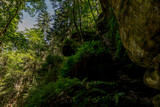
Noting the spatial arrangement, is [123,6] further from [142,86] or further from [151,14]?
[142,86]

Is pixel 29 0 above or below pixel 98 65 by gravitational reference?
above

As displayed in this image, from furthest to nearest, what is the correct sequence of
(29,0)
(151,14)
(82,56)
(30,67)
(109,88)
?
1. (30,67)
2. (29,0)
3. (82,56)
4. (109,88)
5. (151,14)

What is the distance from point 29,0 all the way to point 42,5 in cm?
108

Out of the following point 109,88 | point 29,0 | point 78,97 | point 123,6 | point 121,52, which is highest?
point 29,0

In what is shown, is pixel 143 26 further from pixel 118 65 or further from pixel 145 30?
pixel 118 65

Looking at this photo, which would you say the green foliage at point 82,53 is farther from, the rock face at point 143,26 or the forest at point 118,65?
the rock face at point 143,26

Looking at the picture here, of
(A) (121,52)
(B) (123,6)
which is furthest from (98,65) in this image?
(B) (123,6)

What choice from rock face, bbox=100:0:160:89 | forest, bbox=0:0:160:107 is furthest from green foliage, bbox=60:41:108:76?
rock face, bbox=100:0:160:89

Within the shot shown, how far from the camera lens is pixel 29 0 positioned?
668 cm

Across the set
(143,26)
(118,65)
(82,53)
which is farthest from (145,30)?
(82,53)

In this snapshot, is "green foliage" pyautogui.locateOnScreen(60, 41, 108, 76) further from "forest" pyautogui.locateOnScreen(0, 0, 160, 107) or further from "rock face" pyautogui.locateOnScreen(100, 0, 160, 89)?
"rock face" pyautogui.locateOnScreen(100, 0, 160, 89)

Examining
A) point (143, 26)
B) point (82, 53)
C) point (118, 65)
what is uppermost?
point (143, 26)

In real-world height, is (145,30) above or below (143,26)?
below

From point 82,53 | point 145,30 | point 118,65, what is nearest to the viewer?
point 145,30
